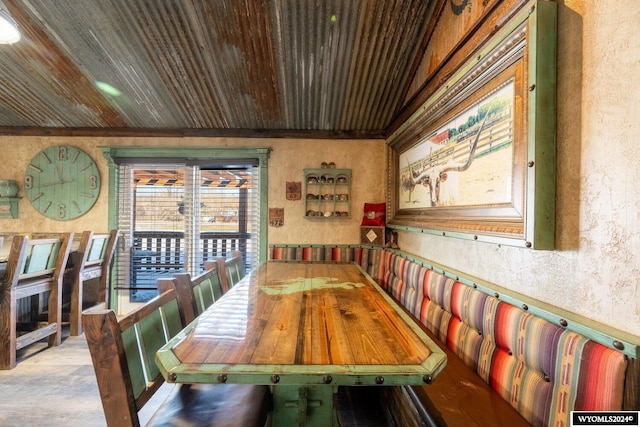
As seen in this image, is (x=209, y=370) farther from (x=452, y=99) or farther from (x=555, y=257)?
(x=452, y=99)

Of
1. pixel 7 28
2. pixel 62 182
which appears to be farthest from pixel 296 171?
pixel 62 182

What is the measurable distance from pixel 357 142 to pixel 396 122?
626mm

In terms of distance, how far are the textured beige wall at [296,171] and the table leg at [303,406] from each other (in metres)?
2.75

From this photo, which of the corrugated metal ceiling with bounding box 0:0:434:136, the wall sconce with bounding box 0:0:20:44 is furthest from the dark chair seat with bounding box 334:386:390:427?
the wall sconce with bounding box 0:0:20:44

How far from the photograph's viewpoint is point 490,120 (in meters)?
1.69

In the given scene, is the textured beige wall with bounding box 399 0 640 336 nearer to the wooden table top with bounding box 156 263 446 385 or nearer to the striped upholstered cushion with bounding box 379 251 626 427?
the striped upholstered cushion with bounding box 379 251 626 427

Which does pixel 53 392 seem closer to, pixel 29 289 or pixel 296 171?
pixel 29 289

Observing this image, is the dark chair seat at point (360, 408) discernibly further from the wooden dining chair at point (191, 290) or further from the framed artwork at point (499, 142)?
the framed artwork at point (499, 142)

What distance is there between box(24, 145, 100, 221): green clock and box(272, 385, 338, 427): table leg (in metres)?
3.96

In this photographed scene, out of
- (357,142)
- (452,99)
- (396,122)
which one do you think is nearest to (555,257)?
(452,99)

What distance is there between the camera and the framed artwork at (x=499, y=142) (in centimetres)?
129

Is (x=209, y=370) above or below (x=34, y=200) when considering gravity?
below

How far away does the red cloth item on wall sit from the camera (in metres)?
3.74

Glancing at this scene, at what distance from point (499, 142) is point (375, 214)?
222 cm
